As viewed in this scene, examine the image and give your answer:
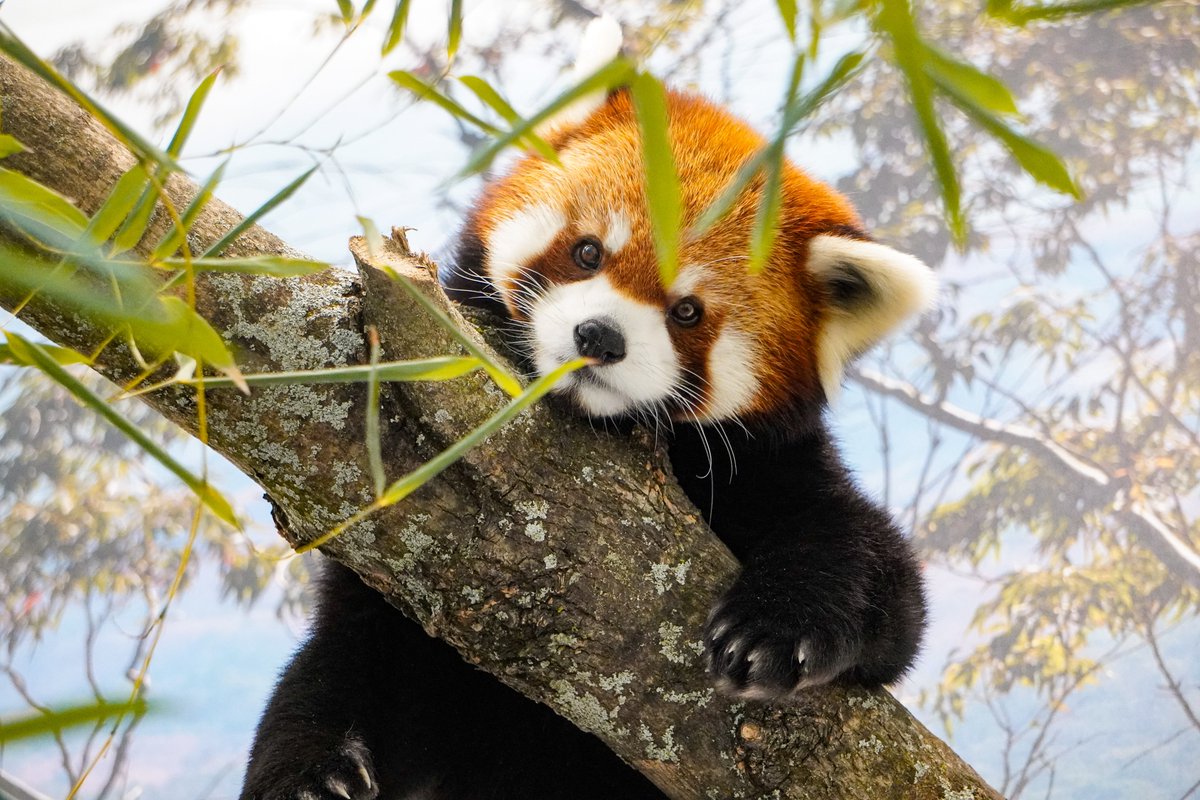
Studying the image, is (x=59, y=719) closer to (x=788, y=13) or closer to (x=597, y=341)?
(x=788, y=13)

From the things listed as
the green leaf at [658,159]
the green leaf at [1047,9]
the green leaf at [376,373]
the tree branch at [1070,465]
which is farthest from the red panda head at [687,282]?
the tree branch at [1070,465]

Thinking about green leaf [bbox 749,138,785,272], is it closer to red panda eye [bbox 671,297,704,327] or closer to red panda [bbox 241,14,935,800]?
red panda [bbox 241,14,935,800]

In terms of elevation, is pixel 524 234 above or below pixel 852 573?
above

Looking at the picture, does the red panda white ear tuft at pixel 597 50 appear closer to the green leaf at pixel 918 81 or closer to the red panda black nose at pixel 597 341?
the red panda black nose at pixel 597 341

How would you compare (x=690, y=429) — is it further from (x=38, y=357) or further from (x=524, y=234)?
(x=38, y=357)

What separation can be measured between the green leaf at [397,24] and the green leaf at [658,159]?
0.72 feet

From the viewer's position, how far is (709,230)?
160cm

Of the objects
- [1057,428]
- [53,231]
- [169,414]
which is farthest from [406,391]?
[1057,428]

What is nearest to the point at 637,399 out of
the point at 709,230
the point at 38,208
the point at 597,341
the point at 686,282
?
the point at 597,341

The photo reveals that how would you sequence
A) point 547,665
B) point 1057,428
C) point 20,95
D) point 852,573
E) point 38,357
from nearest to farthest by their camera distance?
point 38,357, point 20,95, point 547,665, point 852,573, point 1057,428

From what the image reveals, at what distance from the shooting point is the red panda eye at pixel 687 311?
155 cm

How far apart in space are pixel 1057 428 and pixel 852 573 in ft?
9.63

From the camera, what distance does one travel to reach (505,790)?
1677 mm

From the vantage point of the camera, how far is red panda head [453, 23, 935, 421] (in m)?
1.48
